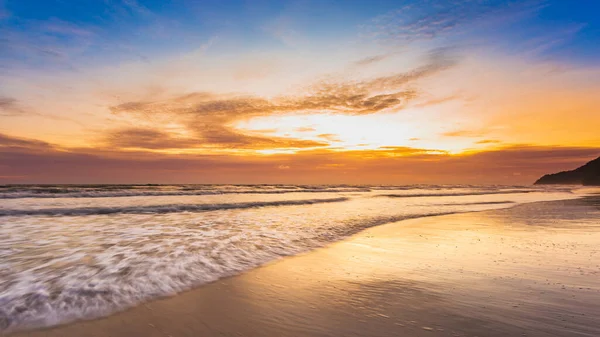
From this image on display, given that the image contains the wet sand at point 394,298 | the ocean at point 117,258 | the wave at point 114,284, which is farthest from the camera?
the ocean at point 117,258

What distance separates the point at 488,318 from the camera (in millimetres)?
4852

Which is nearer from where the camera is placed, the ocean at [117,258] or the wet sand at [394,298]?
the wet sand at [394,298]

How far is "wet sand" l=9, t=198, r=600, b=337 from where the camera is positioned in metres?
4.55

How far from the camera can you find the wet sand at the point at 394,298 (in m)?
4.55

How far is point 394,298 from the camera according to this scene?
19.1 ft

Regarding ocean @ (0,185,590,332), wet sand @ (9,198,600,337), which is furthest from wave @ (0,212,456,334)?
wet sand @ (9,198,600,337)

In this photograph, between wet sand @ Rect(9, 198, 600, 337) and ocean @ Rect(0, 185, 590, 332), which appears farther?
ocean @ Rect(0, 185, 590, 332)

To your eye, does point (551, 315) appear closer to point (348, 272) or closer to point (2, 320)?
point (348, 272)

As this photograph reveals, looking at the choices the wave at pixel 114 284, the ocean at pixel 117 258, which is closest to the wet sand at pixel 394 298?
the wave at pixel 114 284

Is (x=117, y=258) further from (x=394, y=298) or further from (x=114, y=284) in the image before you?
(x=394, y=298)

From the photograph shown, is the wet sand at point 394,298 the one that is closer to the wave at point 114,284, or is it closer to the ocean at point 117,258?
the wave at point 114,284

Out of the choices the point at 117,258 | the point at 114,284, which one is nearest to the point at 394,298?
the point at 114,284

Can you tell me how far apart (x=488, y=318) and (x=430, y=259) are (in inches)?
159

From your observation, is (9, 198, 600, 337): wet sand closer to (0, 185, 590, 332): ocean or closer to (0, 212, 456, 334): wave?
(0, 212, 456, 334): wave
